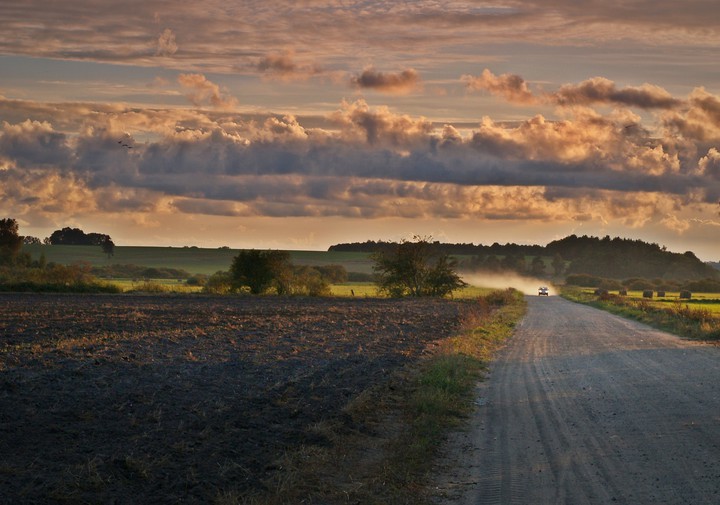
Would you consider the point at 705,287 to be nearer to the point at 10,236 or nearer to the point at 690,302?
the point at 690,302

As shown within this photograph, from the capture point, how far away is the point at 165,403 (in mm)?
16469

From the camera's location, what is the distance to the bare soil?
441 inches

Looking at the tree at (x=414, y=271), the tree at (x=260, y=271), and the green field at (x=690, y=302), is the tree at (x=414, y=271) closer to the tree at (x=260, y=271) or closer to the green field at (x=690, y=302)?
the tree at (x=260, y=271)

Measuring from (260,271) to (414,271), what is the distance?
52.1 ft

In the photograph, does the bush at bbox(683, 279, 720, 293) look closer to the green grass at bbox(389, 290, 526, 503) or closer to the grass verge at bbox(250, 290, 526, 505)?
the green grass at bbox(389, 290, 526, 503)

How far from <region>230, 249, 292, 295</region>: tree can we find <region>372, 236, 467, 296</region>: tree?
33.5 feet

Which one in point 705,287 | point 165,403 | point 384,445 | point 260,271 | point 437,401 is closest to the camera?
point 384,445

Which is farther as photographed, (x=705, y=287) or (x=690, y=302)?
(x=705, y=287)

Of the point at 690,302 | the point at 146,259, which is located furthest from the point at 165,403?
the point at 146,259

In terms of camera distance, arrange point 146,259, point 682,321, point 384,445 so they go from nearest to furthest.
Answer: point 384,445
point 682,321
point 146,259

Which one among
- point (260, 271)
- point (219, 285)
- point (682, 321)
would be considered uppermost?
point (260, 271)

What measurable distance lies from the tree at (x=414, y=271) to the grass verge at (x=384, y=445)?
210ft

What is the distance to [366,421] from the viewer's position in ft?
55.1

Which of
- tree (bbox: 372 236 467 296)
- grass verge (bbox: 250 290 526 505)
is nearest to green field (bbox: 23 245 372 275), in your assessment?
tree (bbox: 372 236 467 296)
